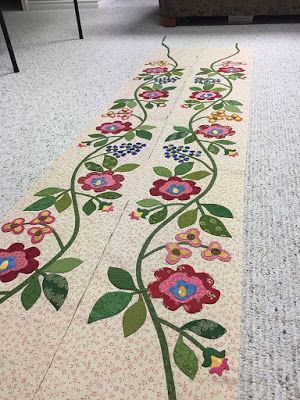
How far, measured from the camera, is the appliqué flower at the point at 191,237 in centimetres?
89

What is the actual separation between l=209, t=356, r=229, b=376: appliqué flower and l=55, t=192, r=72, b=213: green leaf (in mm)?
551

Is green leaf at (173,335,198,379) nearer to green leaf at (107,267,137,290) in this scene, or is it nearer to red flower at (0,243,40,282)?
green leaf at (107,267,137,290)

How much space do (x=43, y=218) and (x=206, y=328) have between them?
19.9 inches

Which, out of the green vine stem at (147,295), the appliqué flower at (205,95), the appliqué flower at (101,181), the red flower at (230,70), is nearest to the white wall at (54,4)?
the red flower at (230,70)

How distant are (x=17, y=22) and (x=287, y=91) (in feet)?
8.09

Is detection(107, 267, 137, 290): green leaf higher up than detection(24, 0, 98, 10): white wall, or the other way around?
detection(107, 267, 137, 290): green leaf

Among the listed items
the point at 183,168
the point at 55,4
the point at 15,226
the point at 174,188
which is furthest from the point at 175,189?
the point at 55,4

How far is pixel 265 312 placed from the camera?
0.72 metres

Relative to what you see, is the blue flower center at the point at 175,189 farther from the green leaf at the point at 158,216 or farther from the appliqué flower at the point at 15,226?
the appliqué flower at the point at 15,226

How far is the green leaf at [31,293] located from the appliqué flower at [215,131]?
76 centimetres

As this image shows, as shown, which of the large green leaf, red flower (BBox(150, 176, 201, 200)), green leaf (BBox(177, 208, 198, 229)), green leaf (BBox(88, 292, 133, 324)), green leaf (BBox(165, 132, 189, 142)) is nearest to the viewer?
green leaf (BBox(88, 292, 133, 324))

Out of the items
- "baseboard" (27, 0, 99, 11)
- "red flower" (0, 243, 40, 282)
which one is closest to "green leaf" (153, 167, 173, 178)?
"red flower" (0, 243, 40, 282)

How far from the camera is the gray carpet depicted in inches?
27.1

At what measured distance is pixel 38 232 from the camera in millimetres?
953
